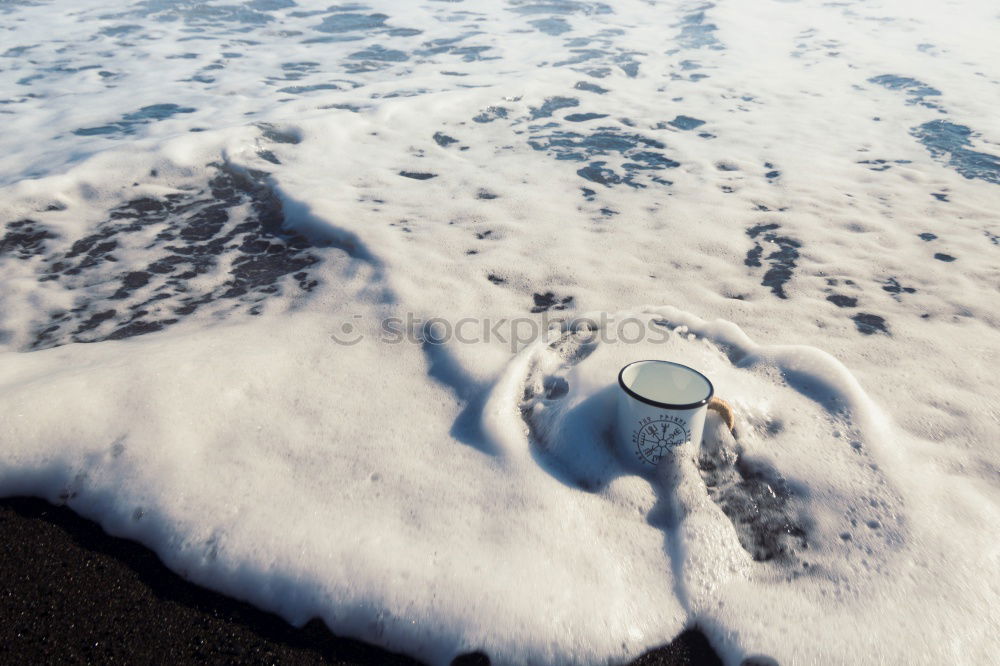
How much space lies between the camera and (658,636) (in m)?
1.46

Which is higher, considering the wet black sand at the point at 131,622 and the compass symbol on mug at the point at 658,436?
the compass symbol on mug at the point at 658,436

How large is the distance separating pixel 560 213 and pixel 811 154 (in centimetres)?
271

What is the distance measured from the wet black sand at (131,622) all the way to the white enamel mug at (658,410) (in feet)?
1.81

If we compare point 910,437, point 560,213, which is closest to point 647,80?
point 560,213

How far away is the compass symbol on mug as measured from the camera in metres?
1.75

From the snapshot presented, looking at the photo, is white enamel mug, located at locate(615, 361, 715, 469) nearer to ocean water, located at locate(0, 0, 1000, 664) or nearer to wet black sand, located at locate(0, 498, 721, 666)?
ocean water, located at locate(0, 0, 1000, 664)

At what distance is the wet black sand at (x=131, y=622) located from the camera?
4.45 feet

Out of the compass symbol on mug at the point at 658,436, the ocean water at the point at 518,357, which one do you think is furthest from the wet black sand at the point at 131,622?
the compass symbol on mug at the point at 658,436

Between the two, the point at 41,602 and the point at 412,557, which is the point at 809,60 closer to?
the point at 412,557

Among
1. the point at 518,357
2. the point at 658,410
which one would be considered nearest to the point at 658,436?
the point at 658,410

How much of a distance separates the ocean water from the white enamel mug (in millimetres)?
89

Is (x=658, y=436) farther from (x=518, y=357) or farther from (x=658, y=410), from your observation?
(x=518, y=357)

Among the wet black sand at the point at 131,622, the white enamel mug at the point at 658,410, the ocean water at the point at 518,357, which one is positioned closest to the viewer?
the wet black sand at the point at 131,622

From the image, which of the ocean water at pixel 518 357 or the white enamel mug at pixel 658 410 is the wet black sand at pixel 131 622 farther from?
the white enamel mug at pixel 658 410
